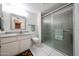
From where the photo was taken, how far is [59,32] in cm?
109

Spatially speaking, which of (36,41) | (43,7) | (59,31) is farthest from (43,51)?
(43,7)

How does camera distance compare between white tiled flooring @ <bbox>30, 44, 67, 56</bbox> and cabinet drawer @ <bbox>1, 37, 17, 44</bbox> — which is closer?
cabinet drawer @ <bbox>1, 37, 17, 44</bbox>

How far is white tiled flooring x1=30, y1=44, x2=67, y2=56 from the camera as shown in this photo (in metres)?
1.01

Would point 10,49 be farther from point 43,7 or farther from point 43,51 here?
point 43,7

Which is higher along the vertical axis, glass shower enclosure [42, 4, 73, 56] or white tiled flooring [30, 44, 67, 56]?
glass shower enclosure [42, 4, 73, 56]

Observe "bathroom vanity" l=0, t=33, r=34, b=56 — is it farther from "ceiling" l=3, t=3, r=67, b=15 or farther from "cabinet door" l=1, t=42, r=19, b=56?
"ceiling" l=3, t=3, r=67, b=15

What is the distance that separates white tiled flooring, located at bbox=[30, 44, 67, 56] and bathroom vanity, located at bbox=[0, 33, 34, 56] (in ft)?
0.46

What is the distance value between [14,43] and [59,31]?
92 centimetres

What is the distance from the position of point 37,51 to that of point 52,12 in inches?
32.6

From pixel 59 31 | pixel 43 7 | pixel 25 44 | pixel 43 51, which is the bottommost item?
pixel 43 51

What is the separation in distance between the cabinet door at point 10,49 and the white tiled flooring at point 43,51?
0.97ft

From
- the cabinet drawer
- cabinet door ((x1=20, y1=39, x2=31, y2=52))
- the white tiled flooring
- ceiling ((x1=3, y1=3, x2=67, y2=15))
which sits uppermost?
ceiling ((x1=3, y1=3, x2=67, y2=15))

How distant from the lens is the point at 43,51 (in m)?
1.04

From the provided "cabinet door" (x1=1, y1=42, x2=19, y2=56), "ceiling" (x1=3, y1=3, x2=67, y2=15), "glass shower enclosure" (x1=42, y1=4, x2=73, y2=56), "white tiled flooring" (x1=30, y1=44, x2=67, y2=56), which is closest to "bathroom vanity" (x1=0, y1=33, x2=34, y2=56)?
"cabinet door" (x1=1, y1=42, x2=19, y2=56)
